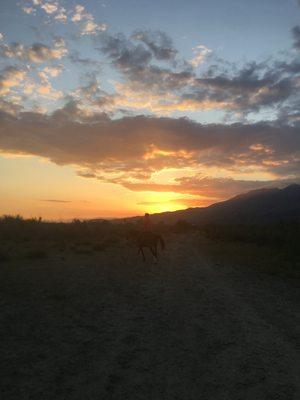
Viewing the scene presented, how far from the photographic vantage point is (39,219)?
37.2m

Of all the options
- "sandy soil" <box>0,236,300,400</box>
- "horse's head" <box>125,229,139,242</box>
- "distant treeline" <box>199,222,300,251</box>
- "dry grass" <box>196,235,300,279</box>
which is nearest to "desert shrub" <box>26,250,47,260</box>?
"sandy soil" <box>0,236,300,400</box>

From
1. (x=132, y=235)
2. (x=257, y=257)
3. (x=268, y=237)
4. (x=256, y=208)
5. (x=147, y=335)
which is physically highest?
(x=256, y=208)

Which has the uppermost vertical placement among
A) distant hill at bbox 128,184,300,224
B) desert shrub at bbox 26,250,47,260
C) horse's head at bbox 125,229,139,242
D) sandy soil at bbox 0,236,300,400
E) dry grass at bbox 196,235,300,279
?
distant hill at bbox 128,184,300,224

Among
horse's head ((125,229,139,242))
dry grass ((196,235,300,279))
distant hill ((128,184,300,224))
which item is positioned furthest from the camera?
distant hill ((128,184,300,224))

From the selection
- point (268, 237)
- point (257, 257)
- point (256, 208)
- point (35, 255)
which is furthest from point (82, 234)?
point (256, 208)

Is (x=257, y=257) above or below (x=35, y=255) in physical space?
below

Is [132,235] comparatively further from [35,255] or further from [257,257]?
[257,257]

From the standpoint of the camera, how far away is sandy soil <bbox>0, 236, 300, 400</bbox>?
7203 mm

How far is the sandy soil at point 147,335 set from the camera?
720cm

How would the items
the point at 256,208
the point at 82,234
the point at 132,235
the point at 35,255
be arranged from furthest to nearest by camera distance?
the point at 256,208 → the point at 82,234 → the point at 132,235 → the point at 35,255

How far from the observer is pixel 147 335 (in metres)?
9.65

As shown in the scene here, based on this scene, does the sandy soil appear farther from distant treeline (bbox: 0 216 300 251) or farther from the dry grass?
Result: distant treeline (bbox: 0 216 300 251)

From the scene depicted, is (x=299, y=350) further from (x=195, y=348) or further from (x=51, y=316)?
(x=51, y=316)

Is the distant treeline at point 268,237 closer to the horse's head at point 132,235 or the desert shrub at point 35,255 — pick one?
the horse's head at point 132,235
